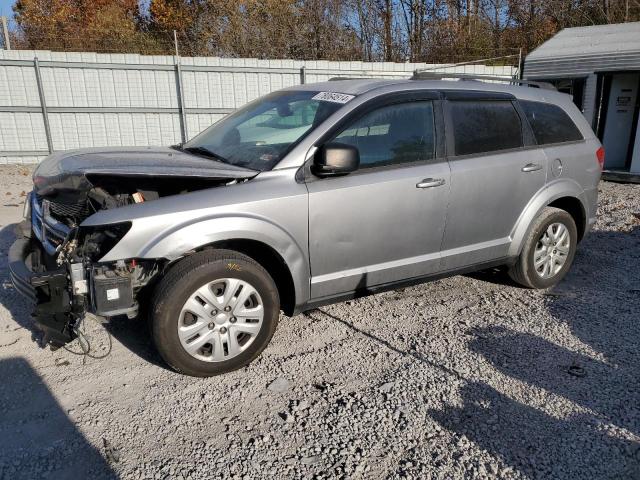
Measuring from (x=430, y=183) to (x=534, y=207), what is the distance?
119 cm

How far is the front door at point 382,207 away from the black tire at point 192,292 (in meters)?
0.40

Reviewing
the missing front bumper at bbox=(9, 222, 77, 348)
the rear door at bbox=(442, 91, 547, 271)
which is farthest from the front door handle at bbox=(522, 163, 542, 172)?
the missing front bumper at bbox=(9, 222, 77, 348)

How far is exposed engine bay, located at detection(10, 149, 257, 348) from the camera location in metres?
3.05

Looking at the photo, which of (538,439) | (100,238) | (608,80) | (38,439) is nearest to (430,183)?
(538,439)

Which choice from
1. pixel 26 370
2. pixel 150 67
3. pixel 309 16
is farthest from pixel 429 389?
pixel 309 16

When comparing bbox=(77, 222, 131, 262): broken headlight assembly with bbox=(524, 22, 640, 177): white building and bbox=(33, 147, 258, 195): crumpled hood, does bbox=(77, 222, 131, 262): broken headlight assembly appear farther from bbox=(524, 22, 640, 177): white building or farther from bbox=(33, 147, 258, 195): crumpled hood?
bbox=(524, 22, 640, 177): white building

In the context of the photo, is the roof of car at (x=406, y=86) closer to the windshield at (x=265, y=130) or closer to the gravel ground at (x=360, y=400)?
the windshield at (x=265, y=130)

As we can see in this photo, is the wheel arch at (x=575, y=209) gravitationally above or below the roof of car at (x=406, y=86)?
below

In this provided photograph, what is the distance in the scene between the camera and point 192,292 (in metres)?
Answer: 3.17

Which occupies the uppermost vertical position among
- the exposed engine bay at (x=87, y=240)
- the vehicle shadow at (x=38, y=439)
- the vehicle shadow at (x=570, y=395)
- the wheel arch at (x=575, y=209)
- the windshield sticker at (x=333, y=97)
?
the windshield sticker at (x=333, y=97)

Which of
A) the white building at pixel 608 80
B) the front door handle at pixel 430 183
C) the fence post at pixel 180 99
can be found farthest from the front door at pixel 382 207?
the fence post at pixel 180 99

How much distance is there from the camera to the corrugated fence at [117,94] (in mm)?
12211

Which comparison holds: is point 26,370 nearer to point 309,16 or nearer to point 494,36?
point 309,16

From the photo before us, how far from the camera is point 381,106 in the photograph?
3865mm
